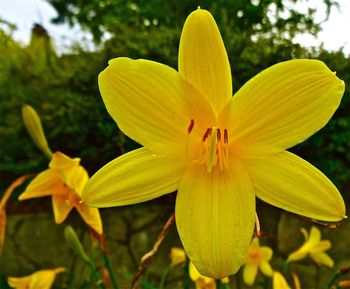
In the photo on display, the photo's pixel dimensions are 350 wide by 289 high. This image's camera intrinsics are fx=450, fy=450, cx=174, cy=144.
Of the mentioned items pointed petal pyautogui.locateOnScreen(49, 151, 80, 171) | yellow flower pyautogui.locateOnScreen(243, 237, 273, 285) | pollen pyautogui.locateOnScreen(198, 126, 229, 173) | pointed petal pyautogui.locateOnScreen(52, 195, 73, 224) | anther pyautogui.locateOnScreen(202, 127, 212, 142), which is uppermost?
anther pyautogui.locateOnScreen(202, 127, 212, 142)

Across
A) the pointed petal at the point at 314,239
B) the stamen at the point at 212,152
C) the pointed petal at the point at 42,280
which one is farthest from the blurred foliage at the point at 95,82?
the stamen at the point at 212,152

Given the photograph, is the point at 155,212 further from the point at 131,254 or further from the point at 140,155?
the point at 140,155

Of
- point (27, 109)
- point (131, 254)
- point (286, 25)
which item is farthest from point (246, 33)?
point (27, 109)

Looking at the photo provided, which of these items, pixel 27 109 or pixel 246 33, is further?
pixel 246 33

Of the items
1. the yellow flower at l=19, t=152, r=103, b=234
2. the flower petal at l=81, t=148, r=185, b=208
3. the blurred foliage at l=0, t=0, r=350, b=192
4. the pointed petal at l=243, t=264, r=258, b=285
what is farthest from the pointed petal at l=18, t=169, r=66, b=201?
the blurred foliage at l=0, t=0, r=350, b=192

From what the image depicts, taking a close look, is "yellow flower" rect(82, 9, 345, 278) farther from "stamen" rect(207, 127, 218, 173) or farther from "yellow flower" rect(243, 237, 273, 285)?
"yellow flower" rect(243, 237, 273, 285)

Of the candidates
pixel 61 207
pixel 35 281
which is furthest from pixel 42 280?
pixel 61 207

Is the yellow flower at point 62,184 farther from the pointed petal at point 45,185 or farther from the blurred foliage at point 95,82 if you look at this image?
the blurred foliage at point 95,82

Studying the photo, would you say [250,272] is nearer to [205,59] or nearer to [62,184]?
[62,184]
